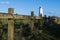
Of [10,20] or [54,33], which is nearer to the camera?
[10,20]

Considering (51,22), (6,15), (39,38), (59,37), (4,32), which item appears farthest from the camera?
(51,22)

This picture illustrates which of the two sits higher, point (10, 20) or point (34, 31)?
point (10, 20)

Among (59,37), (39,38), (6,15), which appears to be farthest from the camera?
(59,37)

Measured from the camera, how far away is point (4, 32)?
9508mm

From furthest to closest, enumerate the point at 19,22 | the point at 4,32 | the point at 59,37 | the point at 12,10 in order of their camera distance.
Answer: the point at 19,22 → the point at 59,37 → the point at 4,32 → the point at 12,10

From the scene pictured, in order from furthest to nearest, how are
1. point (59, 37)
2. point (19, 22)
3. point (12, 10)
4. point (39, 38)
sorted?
point (19, 22)
point (59, 37)
point (39, 38)
point (12, 10)

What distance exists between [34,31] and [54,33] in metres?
1.82

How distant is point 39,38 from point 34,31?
66 cm

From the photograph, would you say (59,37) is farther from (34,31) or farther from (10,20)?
(10,20)

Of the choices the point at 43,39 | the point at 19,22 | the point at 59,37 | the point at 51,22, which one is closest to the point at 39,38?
the point at 43,39

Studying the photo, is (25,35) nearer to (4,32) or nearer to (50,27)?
(4,32)

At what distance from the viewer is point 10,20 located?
6.88 meters

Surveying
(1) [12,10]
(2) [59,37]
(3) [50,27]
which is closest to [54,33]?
(2) [59,37]

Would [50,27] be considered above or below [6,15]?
below
